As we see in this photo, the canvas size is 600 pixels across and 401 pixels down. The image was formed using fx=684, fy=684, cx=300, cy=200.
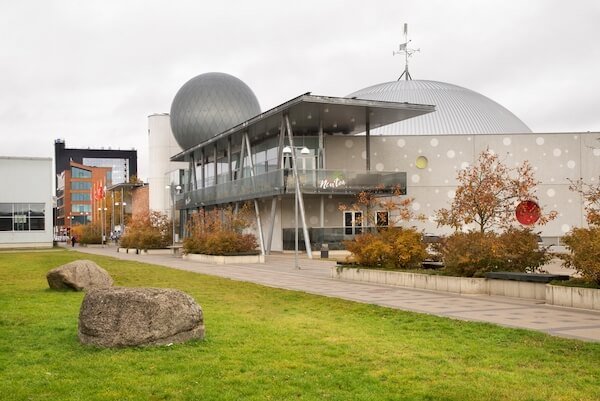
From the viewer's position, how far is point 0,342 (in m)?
10.5

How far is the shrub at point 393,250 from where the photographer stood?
2455 cm

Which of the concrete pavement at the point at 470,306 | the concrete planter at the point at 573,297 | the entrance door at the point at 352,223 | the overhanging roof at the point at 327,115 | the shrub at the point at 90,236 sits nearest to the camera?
the concrete pavement at the point at 470,306

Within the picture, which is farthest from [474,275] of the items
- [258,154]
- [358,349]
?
[258,154]

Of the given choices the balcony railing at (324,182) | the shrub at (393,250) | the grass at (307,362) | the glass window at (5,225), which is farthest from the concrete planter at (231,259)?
the glass window at (5,225)

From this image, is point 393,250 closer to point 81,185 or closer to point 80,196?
point 81,185

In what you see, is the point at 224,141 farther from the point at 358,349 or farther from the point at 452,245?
the point at 358,349

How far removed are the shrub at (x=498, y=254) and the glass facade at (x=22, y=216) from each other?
220ft

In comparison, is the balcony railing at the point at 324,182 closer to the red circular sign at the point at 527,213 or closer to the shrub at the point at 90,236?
the red circular sign at the point at 527,213

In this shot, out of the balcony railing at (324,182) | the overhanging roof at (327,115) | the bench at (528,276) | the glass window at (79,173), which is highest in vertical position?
the glass window at (79,173)

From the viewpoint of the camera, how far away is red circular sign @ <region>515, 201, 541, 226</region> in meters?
32.0

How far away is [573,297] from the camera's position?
15.8 metres

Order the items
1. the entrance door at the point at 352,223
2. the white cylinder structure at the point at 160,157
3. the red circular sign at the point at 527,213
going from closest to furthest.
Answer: the red circular sign at the point at 527,213, the entrance door at the point at 352,223, the white cylinder structure at the point at 160,157

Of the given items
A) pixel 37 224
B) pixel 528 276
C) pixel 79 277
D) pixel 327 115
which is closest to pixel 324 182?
pixel 327 115

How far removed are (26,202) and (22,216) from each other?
5.39ft
